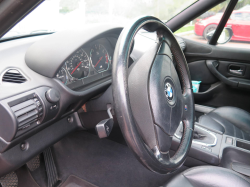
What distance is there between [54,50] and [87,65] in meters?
0.32

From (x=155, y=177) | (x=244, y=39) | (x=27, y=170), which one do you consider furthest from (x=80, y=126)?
(x=244, y=39)

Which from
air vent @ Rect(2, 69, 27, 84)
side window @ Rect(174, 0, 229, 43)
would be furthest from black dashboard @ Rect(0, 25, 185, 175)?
side window @ Rect(174, 0, 229, 43)

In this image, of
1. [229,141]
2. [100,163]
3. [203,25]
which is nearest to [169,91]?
[229,141]

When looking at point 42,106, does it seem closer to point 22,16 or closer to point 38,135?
point 38,135

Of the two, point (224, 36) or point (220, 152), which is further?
point (224, 36)

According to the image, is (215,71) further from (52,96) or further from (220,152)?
(52,96)

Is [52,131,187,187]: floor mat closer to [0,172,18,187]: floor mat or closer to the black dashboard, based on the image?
[0,172,18,187]: floor mat

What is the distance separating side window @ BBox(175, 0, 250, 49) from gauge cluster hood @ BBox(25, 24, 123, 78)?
1.43 metres

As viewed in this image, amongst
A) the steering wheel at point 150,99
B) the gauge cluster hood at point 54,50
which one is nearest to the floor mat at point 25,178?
the gauge cluster hood at point 54,50

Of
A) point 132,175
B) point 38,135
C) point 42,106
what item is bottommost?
point 132,175

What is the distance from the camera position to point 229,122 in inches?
65.8

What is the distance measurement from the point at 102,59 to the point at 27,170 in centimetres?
87

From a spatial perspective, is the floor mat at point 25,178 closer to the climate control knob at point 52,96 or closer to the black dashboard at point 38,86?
the black dashboard at point 38,86

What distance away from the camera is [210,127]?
156cm
